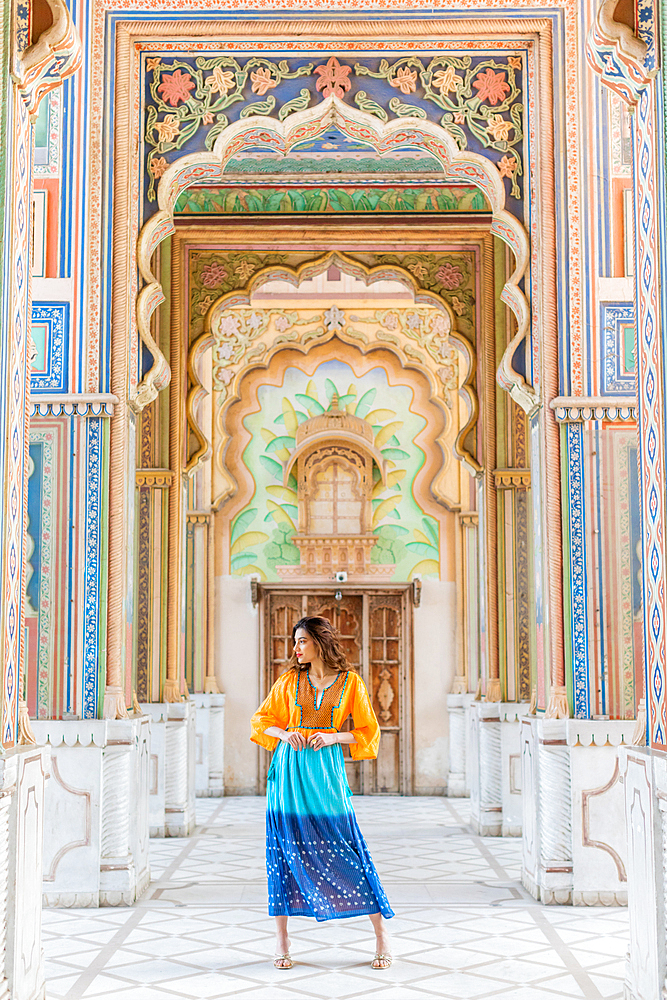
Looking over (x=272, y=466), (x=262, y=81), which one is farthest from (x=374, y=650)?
(x=262, y=81)

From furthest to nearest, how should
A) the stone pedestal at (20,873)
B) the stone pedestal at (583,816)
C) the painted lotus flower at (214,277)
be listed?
1. the painted lotus flower at (214,277)
2. the stone pedestal at (583,816)
3. the stone pedestal at (20,873)

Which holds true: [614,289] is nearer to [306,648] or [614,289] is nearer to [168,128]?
[168,128]

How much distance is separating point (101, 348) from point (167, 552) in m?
2.61

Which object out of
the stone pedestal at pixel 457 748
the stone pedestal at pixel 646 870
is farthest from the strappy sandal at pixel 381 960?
the stone pedestal at pixel 457 748

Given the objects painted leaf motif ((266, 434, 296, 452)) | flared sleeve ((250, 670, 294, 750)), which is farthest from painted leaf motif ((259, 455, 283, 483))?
flared sleeve ((250, 670, 294, 750))

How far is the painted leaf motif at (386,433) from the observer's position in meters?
10.6

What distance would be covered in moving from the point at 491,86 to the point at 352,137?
0.80 meters

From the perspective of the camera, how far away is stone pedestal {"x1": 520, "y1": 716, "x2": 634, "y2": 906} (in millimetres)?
5402

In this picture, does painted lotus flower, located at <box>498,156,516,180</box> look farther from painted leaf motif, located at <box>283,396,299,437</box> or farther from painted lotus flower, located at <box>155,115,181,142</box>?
painted leaf motif, located at <box>283,396,299,437</box>

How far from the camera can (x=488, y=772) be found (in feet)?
26.1

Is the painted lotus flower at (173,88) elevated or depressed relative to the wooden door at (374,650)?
elevated

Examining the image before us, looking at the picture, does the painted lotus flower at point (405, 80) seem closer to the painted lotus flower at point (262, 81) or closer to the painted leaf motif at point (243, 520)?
the painted lotus flower at point (262, 81)

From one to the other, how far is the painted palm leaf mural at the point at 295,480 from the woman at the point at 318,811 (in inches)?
238

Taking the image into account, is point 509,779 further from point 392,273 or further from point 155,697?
point 392,273
